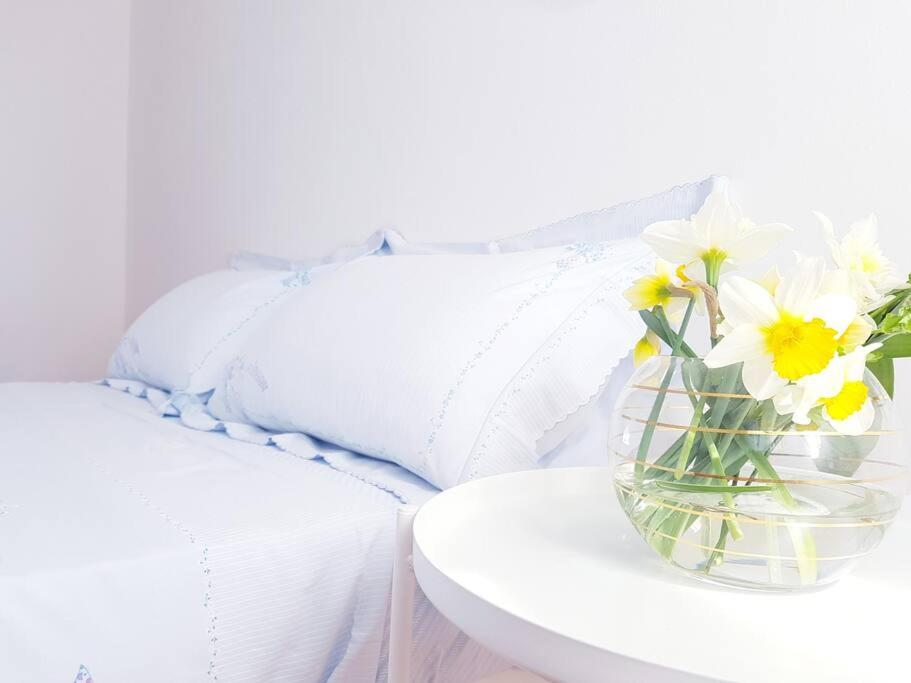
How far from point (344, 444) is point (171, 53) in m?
2.14

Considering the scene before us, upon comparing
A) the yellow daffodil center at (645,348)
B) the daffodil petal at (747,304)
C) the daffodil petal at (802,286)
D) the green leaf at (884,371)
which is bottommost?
the yellow daffodil center at (645,348)

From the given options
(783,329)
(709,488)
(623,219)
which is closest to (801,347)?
(783,329)

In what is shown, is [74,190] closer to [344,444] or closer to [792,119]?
[344,444]

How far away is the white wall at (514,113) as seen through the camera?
3.31 ft

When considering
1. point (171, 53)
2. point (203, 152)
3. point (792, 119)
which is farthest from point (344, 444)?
point (171, 53)

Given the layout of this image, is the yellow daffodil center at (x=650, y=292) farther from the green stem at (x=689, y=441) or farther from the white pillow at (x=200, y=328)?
the white pillow at (x=200, y=328)

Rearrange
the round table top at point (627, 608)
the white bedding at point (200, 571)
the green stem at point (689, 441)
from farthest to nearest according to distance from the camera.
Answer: the white bedding at point (200, 571) < the green stem at point (689, 441) < the round table top at point (627, 608)

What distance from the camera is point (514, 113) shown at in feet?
4.75

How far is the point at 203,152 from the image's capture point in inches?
101

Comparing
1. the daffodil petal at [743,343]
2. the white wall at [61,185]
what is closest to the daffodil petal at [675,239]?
the daffodil petal at [743,343]

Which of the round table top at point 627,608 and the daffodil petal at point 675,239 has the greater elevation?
the daffodil petal at point 675,239

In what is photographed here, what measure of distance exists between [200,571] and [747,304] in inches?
21.8

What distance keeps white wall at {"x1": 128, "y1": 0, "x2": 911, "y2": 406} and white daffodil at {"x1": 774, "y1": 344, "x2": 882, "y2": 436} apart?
1.56 feet

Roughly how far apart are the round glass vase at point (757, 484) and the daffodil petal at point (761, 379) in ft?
0.16
